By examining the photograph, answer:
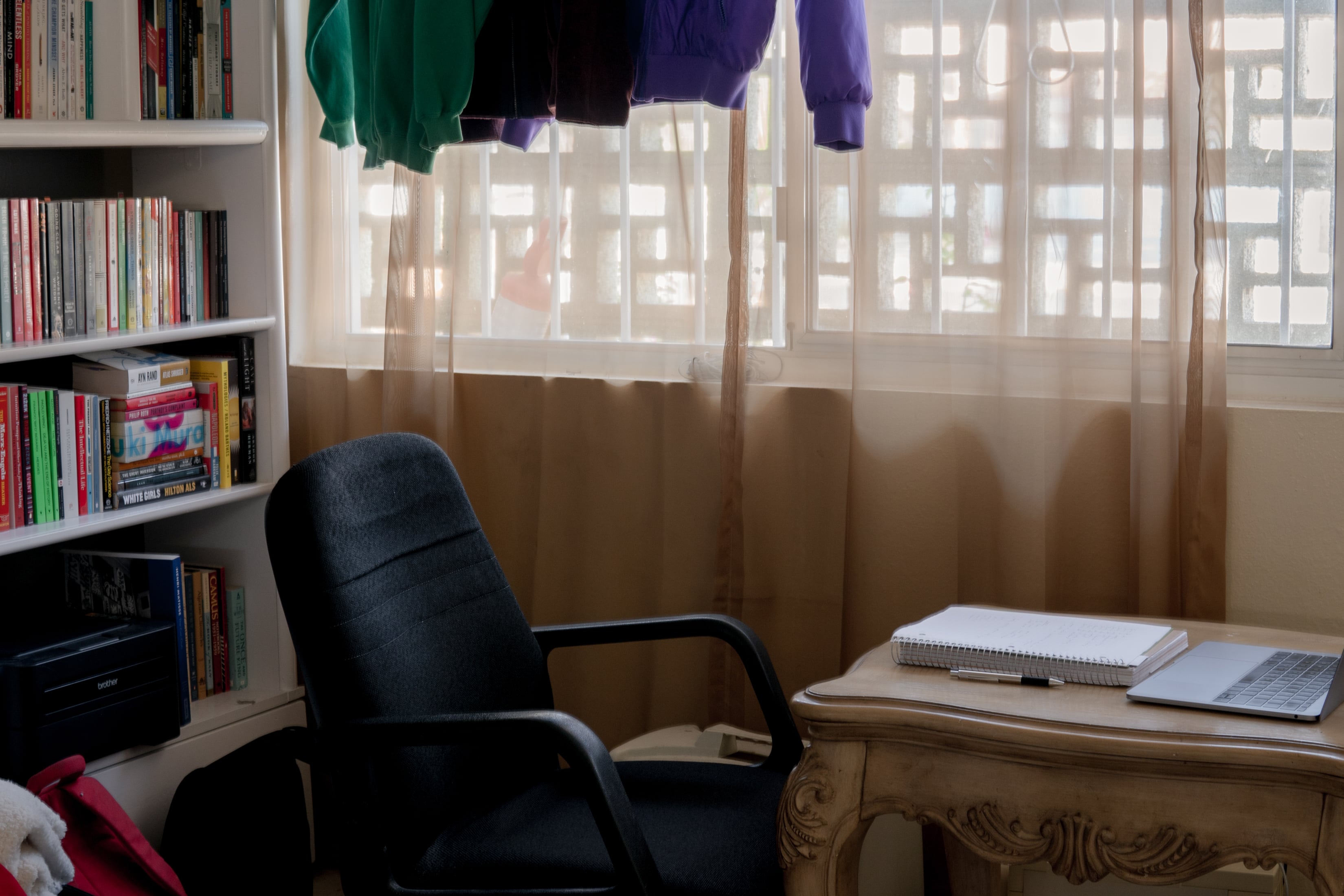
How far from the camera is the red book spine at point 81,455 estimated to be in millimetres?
2133

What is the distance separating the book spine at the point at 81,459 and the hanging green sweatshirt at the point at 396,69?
26.8 inches

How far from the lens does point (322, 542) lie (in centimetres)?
147

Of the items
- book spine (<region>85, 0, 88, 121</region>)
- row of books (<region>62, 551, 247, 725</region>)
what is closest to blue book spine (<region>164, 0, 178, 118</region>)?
book spine (<region>85, 0, 88, 121</region>)

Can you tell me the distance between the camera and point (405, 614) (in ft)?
5.18

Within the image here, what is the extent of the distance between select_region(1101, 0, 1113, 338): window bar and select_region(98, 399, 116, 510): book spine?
1.76m

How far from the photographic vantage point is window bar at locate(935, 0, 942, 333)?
6.77ft

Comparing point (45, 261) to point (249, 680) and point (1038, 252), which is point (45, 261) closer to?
point (249, 680)

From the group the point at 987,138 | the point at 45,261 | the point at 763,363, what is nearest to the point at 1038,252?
the point at 987,138

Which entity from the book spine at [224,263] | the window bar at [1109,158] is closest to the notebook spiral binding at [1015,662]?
the window bar at [1109,158]

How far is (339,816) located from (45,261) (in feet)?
3.99

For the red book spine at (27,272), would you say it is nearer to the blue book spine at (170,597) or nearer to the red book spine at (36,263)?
the red book spine at (36,263)

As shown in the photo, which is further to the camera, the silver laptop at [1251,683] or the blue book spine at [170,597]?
the blue book spine at [170,597]

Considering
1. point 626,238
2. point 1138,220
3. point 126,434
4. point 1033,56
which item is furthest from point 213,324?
point 1138,220

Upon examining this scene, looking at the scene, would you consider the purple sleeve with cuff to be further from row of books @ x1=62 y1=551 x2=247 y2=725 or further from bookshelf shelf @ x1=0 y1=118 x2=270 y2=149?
row of books @ x1=62 y1=551 x2=247 y2=725
